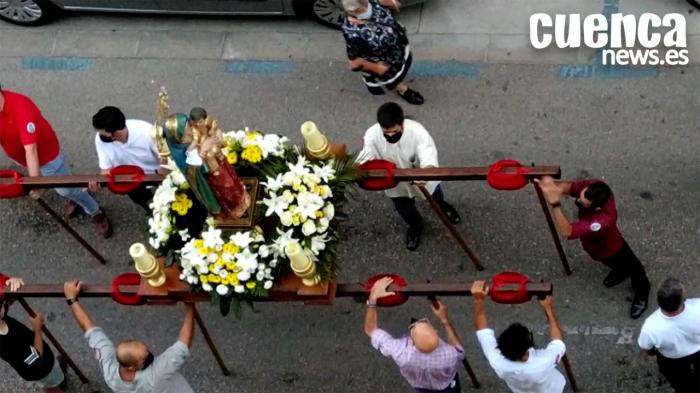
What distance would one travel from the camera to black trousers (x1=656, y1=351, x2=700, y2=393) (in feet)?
21.4

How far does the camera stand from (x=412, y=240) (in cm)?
813

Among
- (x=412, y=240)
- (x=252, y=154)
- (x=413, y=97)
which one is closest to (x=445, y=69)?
(x=413, y=97)

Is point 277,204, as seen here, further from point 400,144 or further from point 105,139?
point 105,139

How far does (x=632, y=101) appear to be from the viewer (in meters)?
8.80

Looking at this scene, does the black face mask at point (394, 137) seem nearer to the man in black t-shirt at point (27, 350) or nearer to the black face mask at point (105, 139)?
the black face mask at point (105, 139)

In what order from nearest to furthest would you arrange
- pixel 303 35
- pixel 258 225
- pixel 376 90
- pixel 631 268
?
pixel 258 225
pixel 631 268
pixel 376 90
pixel 303 35

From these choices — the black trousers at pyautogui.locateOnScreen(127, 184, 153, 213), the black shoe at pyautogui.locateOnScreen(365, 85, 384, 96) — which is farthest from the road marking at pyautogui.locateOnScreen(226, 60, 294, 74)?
the black trousers at pyautogui.locateOnScreen(127, 184, 153, 213)

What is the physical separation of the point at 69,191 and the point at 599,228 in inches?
168

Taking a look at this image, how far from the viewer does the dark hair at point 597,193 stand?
6605mm

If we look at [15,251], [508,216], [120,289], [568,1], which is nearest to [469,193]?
[508,216]

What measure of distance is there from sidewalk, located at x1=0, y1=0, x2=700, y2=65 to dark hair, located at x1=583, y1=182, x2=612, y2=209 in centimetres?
281

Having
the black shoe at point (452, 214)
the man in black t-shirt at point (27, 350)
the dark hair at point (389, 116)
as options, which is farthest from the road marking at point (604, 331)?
the man in black t-shirt at point (27, 350)

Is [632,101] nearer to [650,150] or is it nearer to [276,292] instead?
[650,150]

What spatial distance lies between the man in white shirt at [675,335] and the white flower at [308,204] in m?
2.16
